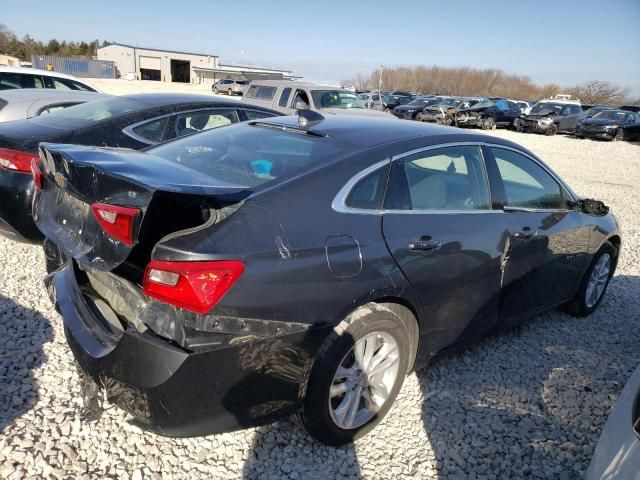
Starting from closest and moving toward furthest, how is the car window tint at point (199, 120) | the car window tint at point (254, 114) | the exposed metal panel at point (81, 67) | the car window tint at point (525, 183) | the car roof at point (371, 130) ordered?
the car roof at point (371, 130), the car window tint at point (525, 183), the car window tint at point (199, 120), the car window tint at point (254, 114), the exposed metal panel at point (81, 67)

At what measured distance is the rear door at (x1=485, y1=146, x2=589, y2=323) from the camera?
3104 mm

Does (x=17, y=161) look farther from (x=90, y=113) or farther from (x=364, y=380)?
(x=364, y=380)

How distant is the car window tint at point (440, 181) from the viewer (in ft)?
8.36

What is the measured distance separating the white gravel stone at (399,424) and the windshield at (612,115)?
2446cm

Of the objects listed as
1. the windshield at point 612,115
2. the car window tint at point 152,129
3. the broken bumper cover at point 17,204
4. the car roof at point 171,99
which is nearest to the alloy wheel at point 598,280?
the car roof at point 171,99

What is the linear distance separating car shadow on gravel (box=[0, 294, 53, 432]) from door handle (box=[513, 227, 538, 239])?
2.98 meters

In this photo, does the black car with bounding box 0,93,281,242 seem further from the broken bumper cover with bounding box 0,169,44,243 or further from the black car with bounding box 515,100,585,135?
the black car with bounding box 515,100,585,135

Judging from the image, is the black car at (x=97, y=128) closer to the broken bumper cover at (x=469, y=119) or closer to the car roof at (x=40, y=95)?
the car roof at (x=40, y=95)

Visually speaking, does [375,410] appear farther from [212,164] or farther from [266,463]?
[212,164]

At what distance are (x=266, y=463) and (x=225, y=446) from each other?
23cm

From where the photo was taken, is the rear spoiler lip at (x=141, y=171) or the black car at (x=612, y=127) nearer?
the rear spoiler lip at (x=141, y=171)

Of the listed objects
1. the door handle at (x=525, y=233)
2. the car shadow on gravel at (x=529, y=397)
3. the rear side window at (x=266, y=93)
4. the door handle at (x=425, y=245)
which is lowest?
the car shadow on gravel at (x=529, y=397)

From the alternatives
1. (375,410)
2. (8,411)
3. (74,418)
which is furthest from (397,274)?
(8,411)

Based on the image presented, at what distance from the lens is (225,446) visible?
2.41 metres
